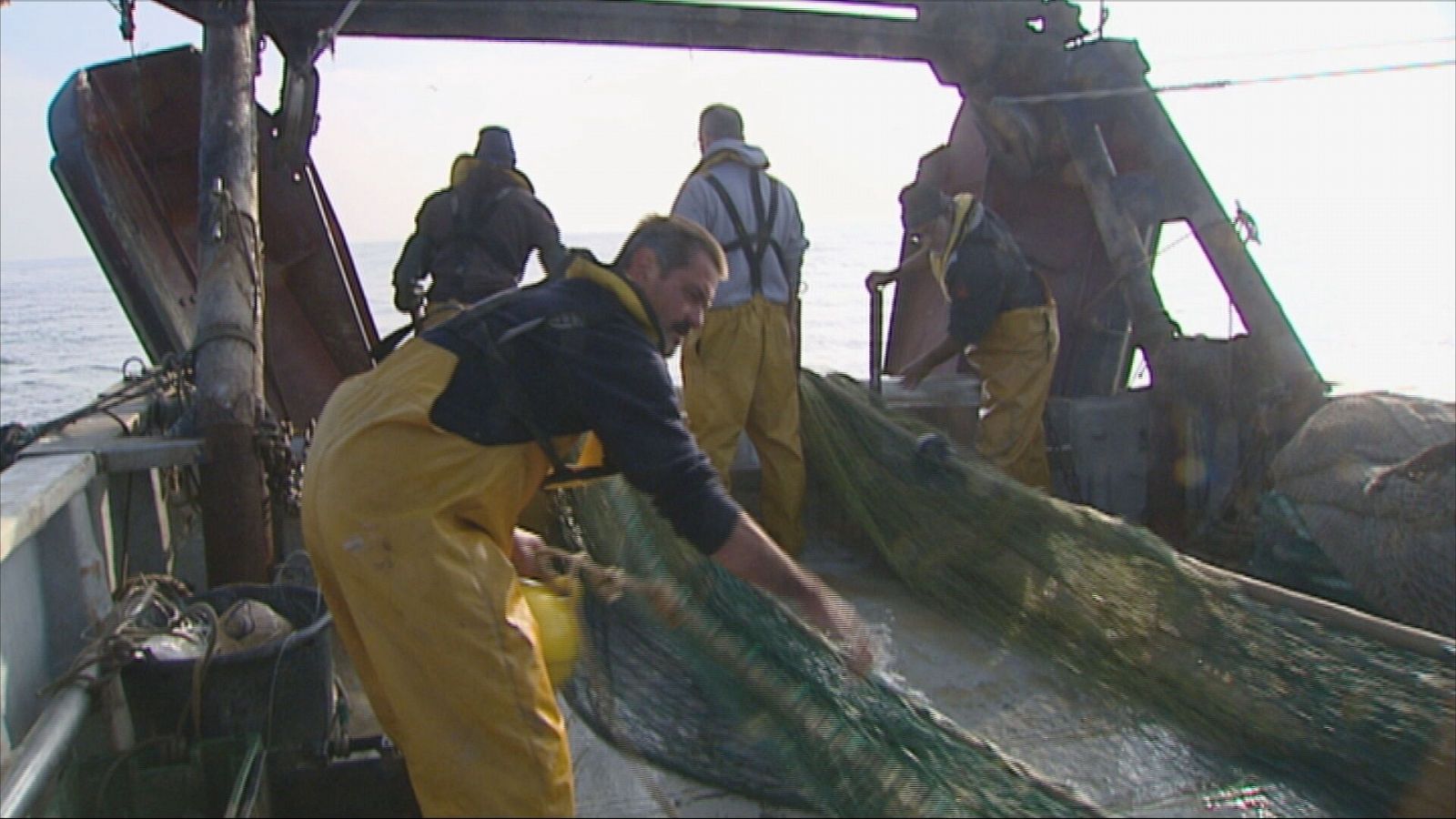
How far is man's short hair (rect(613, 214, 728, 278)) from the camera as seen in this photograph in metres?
2.57

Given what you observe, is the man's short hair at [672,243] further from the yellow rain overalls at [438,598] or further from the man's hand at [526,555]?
the man's hand at [526,555]

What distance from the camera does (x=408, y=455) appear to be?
7.85 feet

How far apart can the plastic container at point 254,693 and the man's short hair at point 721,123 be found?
2800 mm

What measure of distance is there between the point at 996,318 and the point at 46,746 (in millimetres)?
4267

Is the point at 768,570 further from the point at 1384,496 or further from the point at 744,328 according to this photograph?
the point at 1384,496

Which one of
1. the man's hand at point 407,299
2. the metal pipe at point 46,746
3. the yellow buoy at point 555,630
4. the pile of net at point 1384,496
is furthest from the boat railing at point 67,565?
the pile of net at point 1384,496

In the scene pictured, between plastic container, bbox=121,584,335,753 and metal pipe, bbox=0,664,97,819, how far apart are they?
0.21 metres

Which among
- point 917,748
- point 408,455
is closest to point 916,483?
point 917,748

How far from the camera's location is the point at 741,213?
16.6 ft

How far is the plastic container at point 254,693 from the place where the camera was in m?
3.28

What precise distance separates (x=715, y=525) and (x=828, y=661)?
826mm

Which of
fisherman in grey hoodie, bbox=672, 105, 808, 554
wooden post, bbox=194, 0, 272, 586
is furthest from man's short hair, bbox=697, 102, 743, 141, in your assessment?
wooden post, bbox=194, 0, 272, 586

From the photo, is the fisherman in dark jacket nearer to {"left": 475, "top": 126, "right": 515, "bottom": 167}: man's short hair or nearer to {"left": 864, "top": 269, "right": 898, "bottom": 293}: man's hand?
{"left": 475, "top": 126, "right": 515, "bottom": 167}: man's short hair

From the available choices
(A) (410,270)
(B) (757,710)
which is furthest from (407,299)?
(B) (757,710)
